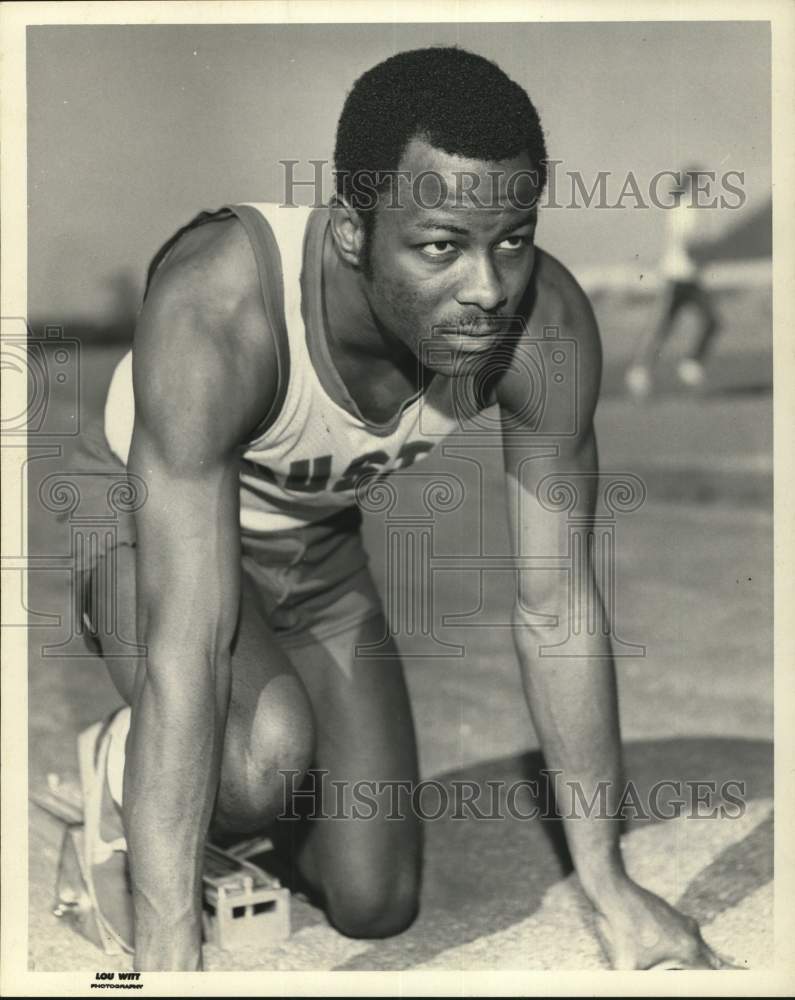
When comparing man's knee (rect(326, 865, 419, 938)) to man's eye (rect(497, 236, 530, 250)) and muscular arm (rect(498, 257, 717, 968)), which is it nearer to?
muscular arm (rect(498, 257, 717, 968))

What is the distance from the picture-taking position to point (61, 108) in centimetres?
238

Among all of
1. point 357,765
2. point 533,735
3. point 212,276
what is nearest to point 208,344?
point 212,276

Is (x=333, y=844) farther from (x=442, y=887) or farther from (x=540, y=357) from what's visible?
(x=540, y=357)

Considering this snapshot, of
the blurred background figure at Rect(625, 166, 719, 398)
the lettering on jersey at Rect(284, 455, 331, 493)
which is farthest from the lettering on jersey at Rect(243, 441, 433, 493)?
the blurred background figure at Rect(625, 166, 719, 398)

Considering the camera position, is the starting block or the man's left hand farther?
the starting block

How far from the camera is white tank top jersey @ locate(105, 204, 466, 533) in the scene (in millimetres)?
1873

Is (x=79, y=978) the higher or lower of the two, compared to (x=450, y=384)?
lower

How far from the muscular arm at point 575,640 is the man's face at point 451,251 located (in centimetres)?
19

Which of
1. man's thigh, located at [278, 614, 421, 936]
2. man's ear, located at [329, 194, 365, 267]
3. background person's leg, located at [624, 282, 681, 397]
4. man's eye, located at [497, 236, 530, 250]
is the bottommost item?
man's thigh, located at [278, 614, 421, 936]

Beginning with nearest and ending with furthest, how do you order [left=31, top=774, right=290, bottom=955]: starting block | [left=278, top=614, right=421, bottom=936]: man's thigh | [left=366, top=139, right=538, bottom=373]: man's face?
[left=366, top=139, right=538, bottom=373]: man's face, [left=31, top=774, right=290, bottom=955]: starting block, [left=278, top=614, right=421, bottom=936]: man's thigh

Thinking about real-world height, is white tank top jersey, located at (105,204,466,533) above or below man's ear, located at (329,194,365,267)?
below

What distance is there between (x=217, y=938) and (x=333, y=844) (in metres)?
0.24

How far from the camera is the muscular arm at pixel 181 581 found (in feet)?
5.73

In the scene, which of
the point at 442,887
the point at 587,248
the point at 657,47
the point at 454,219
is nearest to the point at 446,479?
the point at 587,248
